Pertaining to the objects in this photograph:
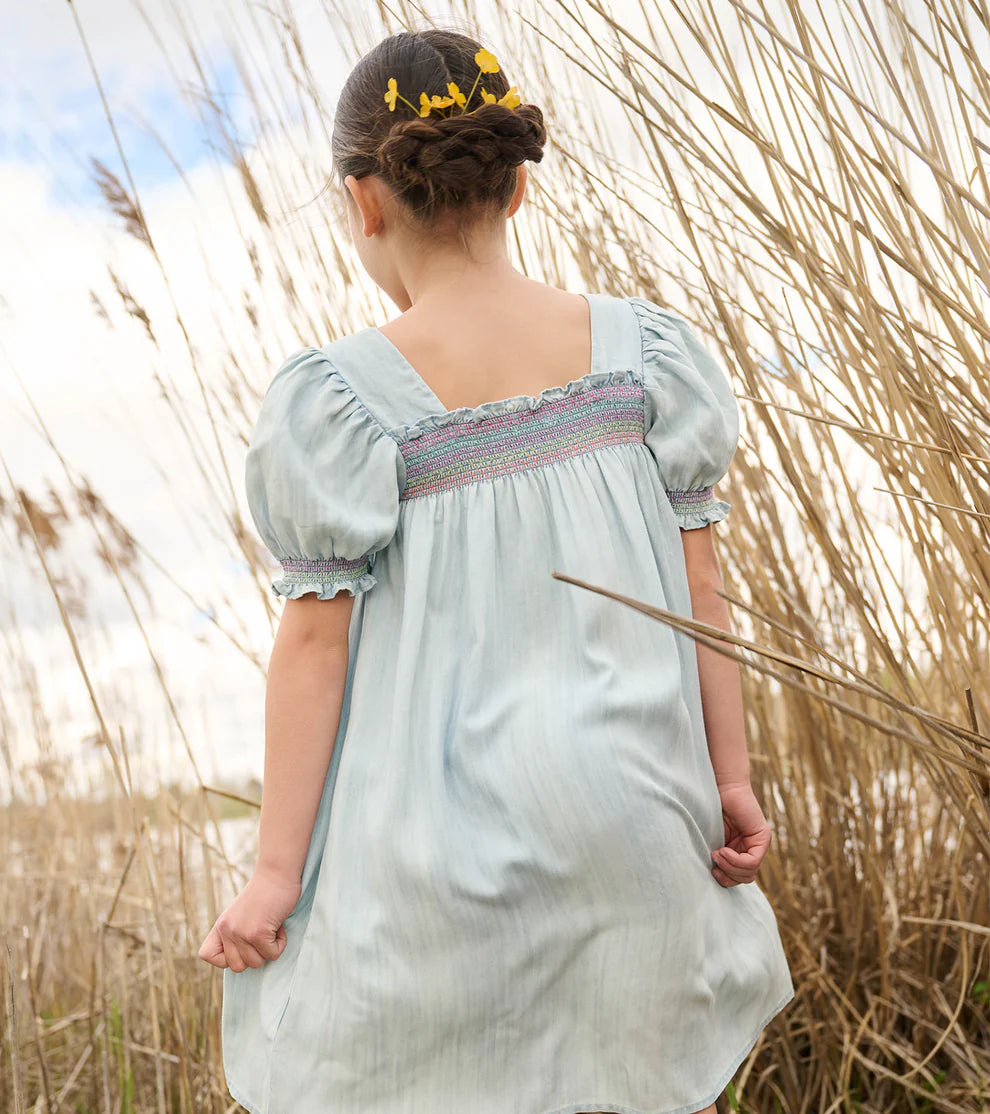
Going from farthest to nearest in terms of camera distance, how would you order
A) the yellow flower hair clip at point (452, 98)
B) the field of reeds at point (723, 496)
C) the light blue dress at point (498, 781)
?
the field of reeds at point (723, 496), the yellow flower hair clip at point (452, 98), the light blue dress at point (498, 781)

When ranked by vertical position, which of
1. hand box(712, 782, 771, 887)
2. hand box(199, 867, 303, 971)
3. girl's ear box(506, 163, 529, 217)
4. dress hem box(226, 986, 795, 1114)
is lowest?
dress hem box(226, 986, 795, 1114)

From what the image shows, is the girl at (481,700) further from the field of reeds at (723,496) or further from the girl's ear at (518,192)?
the field of reeds at (723,496)

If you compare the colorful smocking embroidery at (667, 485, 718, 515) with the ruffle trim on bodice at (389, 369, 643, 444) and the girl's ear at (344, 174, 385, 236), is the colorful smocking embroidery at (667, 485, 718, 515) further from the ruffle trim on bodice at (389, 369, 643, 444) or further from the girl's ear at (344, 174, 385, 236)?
the girl's ear at (344, 174, 385, 236)

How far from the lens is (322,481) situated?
2.76 feet

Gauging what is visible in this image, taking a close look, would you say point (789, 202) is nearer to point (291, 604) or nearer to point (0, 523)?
point (291, 604)

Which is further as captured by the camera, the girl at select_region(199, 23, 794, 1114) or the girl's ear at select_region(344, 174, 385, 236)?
the girl's ear at select_region(344, 174, 385, 236)

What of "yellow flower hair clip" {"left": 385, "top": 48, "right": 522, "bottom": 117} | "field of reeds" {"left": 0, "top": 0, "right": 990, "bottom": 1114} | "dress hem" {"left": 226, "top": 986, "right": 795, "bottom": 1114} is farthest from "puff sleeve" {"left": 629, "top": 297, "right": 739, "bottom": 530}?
"dress hem" {"left": 226, "top": 986, "right": 795, "bottom": 1114}

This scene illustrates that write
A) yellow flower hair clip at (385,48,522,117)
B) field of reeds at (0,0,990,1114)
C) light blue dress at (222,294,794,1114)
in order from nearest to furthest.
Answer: light blue dress at (222,294,794,1114) → yellow flower hair clip at (385,48,522,117) → field of reeds at (0,0,990,1114)

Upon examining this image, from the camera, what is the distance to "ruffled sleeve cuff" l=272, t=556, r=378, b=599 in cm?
86

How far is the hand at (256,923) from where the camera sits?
33.0 inches

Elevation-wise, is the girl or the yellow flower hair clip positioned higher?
the yellow flower hair clip

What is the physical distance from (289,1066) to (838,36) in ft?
3.46

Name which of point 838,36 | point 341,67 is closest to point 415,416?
point 838,36

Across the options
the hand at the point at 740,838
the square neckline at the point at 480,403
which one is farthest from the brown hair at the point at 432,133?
the hand at the point at 740,838
